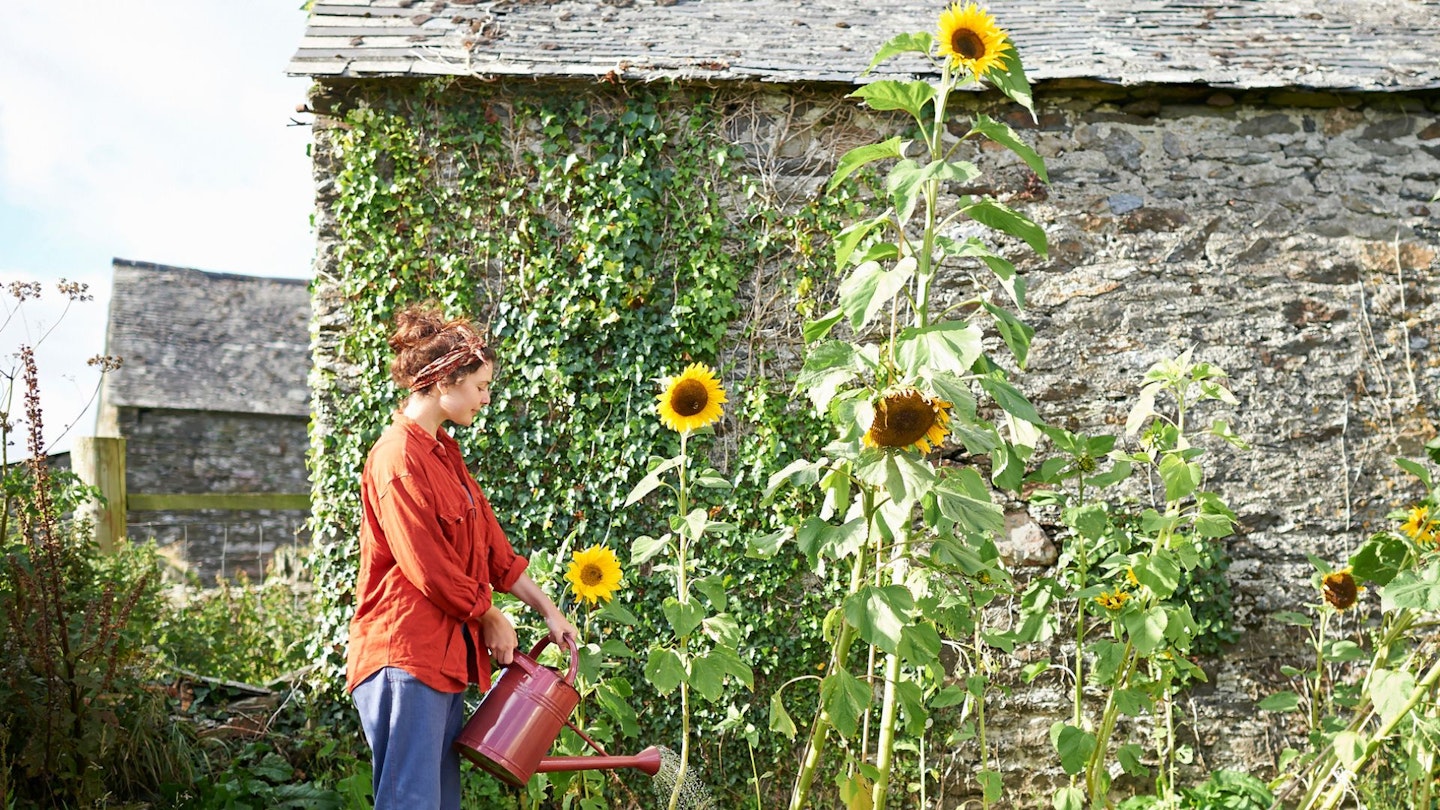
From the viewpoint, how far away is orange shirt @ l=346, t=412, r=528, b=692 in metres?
2.61

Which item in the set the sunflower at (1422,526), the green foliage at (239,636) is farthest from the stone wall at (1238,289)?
the green foliage at (239,636)

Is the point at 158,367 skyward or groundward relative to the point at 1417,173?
groundward

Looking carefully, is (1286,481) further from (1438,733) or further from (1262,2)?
(1262,2)

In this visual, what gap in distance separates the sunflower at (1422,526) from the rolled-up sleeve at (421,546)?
9.25 feet

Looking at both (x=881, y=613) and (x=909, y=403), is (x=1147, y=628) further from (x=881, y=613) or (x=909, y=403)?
(x=909, y=403)

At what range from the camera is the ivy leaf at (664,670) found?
321 cm

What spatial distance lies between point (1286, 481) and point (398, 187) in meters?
3.78

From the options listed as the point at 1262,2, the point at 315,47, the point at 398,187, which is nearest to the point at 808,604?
the point at 398,187

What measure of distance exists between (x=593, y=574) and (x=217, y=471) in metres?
12.7

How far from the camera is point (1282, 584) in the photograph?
4648 millimetres

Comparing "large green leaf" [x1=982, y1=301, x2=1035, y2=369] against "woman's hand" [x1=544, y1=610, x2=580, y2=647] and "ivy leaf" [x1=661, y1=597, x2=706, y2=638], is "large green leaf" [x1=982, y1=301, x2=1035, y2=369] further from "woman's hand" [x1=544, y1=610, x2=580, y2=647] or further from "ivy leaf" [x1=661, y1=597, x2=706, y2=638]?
"woman's hand" [x1=544, y1=610, x2=580, y2=647]

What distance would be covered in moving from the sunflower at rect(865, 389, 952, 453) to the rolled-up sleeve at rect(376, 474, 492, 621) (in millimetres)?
1037

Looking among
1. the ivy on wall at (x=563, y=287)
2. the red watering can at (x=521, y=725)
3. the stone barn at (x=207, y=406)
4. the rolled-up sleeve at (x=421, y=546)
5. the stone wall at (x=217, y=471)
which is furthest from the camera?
the stone barn at (x=207, y=406)

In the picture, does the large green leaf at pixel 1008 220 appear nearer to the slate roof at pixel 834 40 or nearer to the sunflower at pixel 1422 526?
the sunflower at pixel 1422 526
